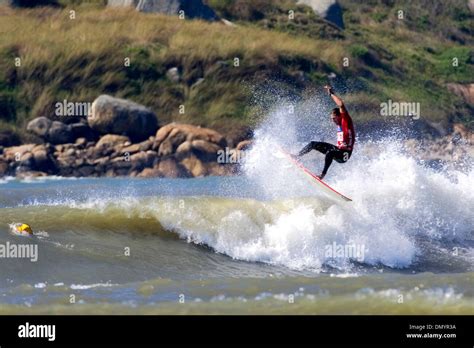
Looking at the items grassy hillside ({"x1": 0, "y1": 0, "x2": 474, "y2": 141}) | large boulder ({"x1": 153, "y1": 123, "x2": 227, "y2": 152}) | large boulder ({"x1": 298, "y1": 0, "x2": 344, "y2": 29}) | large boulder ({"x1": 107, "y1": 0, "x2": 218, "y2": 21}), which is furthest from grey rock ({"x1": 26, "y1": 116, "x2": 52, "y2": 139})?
large boulder ({"x1": 298, "y1": 0, "x2": 344, "y2": 29})

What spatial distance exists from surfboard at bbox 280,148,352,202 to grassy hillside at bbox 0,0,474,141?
83.4 ft

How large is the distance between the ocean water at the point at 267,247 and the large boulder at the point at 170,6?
3187cm

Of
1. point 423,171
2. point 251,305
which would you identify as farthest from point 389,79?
point 251,305

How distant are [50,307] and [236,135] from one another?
31199mm

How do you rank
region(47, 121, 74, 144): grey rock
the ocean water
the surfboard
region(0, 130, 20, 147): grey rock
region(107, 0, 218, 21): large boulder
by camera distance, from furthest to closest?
region(107, 0, 218, 21): large boulder
region(0, 130, 20, 147): grey rock
region(47, 121, 74, 144): grey rock
the surfboard
the ocean water

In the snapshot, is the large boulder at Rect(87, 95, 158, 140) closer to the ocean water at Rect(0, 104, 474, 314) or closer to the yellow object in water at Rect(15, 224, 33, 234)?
the ocean water at Rect(0, 104, 474, 314)

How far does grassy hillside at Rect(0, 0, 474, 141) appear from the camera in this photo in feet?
152

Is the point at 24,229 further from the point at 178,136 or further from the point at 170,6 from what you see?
the point at 170,6

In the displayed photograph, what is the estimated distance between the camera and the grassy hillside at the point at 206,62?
46469 millimetres

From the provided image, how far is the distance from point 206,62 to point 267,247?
105 feet

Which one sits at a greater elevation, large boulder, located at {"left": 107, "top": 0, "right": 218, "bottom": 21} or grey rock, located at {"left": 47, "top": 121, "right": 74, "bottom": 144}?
large boulder, located at {"left": 107, "top": 0, "right": 218, "bottom": 21}

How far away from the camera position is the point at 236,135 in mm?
44875

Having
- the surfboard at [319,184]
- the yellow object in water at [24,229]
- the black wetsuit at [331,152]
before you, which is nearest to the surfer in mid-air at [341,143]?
the black wetsuit at [331,152]

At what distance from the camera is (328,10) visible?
60531 mm
